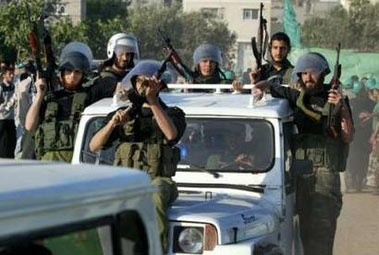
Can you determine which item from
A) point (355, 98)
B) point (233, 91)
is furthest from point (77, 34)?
point (233, 91)

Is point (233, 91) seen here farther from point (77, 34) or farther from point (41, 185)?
point (77, 34)

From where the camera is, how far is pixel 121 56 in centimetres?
796

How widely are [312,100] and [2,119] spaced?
7.46 metres

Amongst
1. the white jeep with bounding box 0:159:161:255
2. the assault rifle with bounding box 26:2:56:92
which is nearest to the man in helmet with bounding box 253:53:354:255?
the assault rifle with bounding box 26:2:56:92

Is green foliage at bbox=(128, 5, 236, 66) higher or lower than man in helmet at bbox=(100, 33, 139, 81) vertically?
lower

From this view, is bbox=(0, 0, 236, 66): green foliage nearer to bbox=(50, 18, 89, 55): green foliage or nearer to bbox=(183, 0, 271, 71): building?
bbox=(50, 18, 89, 55): green foliage

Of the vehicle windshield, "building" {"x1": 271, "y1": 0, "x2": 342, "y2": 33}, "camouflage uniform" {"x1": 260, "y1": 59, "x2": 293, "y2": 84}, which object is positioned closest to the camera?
the vehicle windshield

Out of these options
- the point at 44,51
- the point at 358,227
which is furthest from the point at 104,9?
the point at 44,51

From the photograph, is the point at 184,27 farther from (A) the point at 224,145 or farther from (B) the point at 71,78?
(A) the point at 224,145

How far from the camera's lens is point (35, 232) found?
7.65 ft

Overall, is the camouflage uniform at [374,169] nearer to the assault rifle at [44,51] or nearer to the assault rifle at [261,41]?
the assault rifle at [261,41]

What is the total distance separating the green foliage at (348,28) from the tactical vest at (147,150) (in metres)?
25.8

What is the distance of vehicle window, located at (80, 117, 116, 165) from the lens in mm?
5906

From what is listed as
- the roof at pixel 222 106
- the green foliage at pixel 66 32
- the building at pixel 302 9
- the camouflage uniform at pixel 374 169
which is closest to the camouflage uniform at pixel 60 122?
the roof at pixel 222 106
